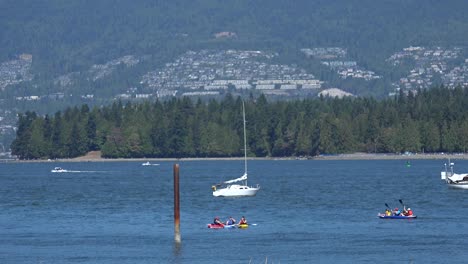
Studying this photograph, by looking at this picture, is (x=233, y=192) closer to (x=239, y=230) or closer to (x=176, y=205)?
(x=239, y=230)

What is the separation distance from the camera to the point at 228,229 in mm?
91000

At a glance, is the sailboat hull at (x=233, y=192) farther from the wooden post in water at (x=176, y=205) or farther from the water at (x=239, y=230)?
the wooden post in water at (x=176, y=205)

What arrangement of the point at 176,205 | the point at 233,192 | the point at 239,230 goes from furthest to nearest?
the point at 233,192 → the point at 239,230 → the point at 176,205

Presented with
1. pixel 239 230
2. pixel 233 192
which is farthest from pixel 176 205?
pixel 233 192

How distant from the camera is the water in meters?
76.9

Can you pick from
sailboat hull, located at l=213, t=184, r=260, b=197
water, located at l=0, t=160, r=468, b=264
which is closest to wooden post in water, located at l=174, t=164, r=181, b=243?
water, located at l=0, t=160, r=468, b=264

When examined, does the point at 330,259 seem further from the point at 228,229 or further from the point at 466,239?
the point at 228,229

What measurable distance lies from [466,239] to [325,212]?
24201 mm

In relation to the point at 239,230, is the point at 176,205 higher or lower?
higher

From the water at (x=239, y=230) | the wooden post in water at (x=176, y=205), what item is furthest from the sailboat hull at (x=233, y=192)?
the wooden post in water at (x=176, y=205)

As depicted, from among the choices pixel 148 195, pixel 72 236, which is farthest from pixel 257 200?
pixel 72 236

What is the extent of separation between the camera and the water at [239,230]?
252 feet

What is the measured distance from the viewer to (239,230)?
3556 inches

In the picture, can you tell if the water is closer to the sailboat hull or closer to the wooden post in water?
the wooden post in water
